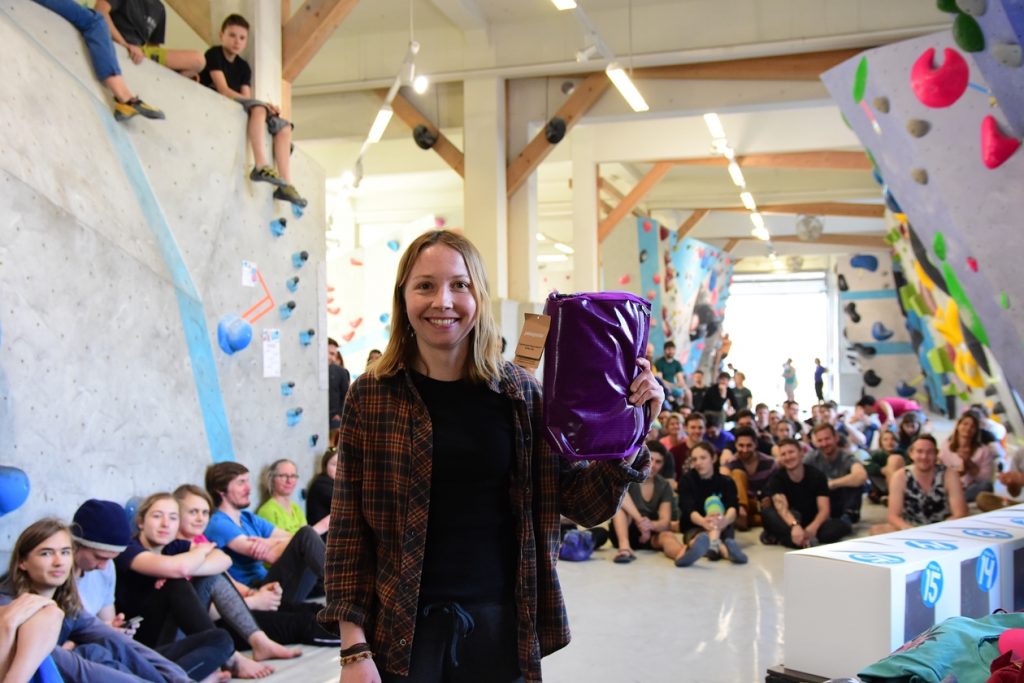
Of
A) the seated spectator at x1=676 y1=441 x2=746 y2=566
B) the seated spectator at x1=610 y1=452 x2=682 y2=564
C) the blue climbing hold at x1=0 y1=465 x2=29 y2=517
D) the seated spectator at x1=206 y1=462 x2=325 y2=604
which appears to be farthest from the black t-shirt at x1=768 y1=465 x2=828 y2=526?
the blue climbing hold at x1=0 y1=465 x2=29 y2=517

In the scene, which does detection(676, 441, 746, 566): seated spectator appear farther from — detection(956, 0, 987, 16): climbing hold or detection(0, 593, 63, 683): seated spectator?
detection(0, 593, 63, 683): seated spectator

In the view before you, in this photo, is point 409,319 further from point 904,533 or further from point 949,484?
point 949,484

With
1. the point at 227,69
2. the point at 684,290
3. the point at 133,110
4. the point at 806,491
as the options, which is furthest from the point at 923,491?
the point at 684,290

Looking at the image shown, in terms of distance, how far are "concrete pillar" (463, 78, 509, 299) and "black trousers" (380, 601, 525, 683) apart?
8482mm

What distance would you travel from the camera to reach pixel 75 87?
4562mm

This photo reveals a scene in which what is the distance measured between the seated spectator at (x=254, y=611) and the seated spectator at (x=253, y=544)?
0.11 m

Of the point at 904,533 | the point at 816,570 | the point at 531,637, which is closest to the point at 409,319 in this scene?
the point at 531,637

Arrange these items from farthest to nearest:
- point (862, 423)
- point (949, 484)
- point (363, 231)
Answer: point (363, 231) < point (862, 423) < point (949, 484)

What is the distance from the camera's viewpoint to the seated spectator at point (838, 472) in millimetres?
7500

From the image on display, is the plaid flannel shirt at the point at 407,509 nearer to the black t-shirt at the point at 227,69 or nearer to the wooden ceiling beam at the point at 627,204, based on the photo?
the black t-shirt at the point at 227,69

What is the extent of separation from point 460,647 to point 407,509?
0.91 ft

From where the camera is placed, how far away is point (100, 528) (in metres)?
3.90

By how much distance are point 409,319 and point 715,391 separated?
447 inches

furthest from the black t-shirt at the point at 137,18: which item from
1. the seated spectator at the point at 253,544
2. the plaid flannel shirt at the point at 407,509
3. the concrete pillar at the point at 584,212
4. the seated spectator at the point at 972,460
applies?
the concrete pillar at the point at 584,212
